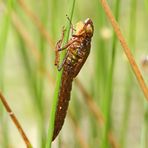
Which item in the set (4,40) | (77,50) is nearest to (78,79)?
(4,40)

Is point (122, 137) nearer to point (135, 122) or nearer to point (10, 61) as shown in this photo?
point (135, 122)

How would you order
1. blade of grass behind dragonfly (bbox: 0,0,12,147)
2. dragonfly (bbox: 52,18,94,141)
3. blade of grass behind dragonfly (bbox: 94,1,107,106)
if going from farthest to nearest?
blade of grass behind dragonfly (bbox: 94,1,107,106) < blade of grass behind dragonfly (bbox: 0,0,12,147) < dragonfly (bbox: 52,18,94,141)

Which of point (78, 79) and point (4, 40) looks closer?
point (4, 40)

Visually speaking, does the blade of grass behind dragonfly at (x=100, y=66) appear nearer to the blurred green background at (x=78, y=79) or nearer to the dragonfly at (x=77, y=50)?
the blurred green background at (x=78, y=79)

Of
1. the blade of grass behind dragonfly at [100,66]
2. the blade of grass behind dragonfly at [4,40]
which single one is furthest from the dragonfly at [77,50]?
the blade of grass behind dragonfly at [100,66]

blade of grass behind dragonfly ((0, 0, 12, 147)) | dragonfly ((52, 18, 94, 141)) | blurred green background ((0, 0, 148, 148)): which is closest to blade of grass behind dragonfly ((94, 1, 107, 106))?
blurred green background ((0, 0, 148, 148))

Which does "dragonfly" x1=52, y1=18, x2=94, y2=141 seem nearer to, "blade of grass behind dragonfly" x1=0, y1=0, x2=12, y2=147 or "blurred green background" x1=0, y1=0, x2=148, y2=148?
"blurred green background" x1=0, y1=0, x2=148, y2=148

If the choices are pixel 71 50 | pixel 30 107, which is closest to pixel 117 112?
pixel 30 107

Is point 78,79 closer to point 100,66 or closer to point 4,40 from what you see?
point 100,66
